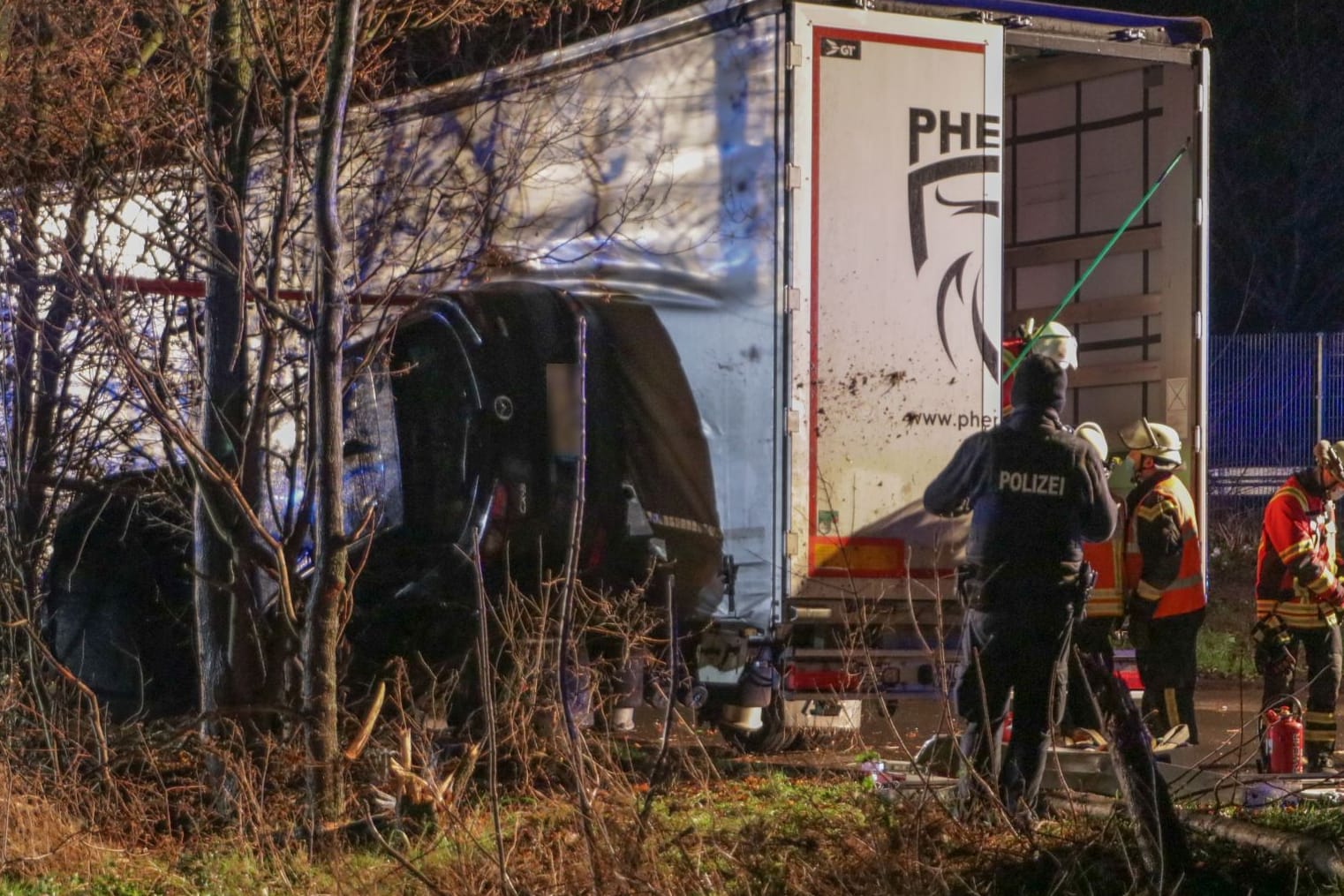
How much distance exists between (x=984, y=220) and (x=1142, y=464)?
164 cm

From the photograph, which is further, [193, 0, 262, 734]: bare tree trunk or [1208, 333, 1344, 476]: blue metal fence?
[1208, 333, 1344, 476]: blue metal fence

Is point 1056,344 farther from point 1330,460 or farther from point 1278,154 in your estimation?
point 1278,154

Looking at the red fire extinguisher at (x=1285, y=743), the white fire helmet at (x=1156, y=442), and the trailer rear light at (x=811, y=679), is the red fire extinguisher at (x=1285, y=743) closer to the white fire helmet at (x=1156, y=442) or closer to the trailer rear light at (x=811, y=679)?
the white fire helmet at (x=1156, y=442)

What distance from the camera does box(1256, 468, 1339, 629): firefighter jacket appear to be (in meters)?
8.50

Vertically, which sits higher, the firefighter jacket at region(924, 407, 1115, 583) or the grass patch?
the firefighter jacket at region(924, 407, 1115, 583)

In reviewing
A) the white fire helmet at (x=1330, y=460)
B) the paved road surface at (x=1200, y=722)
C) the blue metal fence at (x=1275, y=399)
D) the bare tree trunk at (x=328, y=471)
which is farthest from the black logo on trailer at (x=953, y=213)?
the blue metal fence at (x=1275, y=399)

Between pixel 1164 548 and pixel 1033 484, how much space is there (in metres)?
2.16

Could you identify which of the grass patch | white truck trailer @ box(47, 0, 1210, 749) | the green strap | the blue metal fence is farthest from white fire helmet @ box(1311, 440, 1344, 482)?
the blue metal fence

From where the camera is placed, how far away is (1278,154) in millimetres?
25906

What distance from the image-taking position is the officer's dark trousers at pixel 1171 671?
8438mm

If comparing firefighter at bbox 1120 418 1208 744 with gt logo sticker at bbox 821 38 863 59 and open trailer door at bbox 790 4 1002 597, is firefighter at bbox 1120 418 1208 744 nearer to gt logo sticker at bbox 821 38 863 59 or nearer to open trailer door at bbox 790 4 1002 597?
open trailer door at bbox 790 4 1002 597

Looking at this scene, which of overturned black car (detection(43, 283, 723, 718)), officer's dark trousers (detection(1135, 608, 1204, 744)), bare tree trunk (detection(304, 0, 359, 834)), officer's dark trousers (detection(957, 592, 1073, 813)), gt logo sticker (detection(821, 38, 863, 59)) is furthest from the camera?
officer's dark trousers (detection(1135, 608, 1204, 744))

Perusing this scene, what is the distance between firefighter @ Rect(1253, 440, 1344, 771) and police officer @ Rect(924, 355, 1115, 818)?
245cm

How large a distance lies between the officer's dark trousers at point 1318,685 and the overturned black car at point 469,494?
292cm
